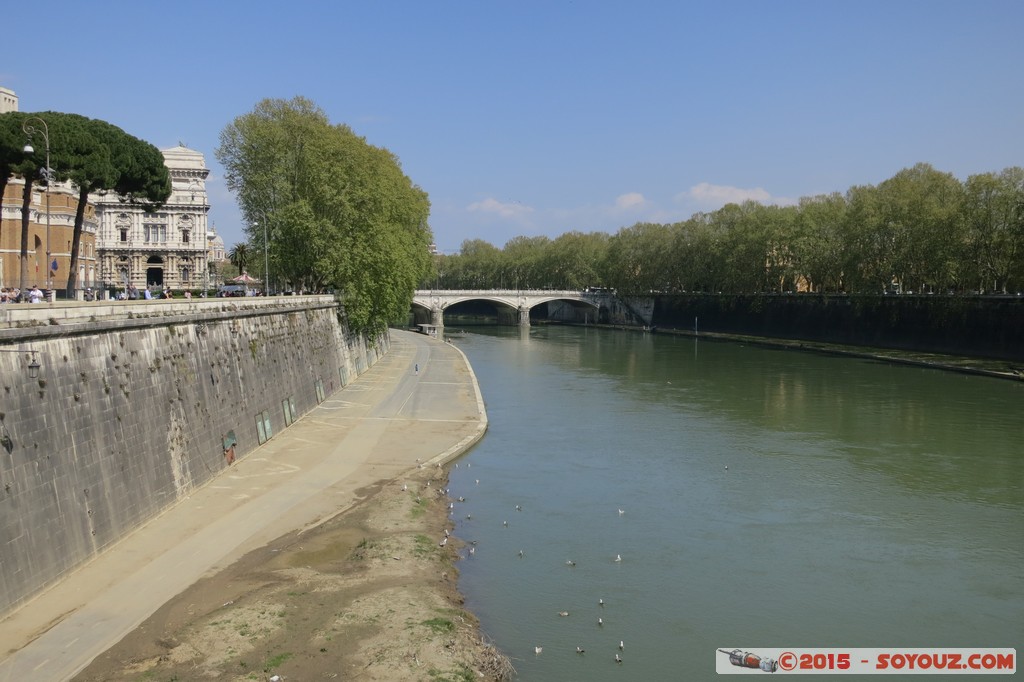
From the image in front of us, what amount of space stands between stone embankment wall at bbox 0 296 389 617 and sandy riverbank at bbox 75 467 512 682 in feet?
9.14

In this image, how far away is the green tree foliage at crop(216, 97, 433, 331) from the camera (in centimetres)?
5025

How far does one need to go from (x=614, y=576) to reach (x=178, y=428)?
A: 40.8 feet

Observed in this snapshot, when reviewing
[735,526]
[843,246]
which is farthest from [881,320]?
[735,526]

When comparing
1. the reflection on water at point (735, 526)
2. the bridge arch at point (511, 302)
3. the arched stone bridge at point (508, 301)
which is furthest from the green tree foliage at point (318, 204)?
the bridge arch at point (511, 302)

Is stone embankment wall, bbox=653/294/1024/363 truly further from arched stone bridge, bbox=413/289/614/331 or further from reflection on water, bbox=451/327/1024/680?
arched stone bridge, bbox=413/289/614/331

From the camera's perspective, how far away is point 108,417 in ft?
65.0

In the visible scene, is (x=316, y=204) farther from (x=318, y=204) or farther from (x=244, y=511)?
(x=244, y=511)

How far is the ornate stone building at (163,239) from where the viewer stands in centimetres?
7794

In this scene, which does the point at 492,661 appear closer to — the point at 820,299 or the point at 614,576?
the point at 614,576

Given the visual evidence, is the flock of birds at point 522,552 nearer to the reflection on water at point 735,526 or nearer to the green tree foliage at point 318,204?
the reflection on water at point 735,526

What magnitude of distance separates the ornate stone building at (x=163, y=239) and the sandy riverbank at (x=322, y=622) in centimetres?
6284

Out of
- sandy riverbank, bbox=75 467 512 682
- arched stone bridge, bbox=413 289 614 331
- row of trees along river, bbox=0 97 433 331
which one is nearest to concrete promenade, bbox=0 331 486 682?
sandy riverbank, bbox=75 467 512 682

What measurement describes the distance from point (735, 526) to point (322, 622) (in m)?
12.3

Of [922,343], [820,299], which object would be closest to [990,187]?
[922,343]
